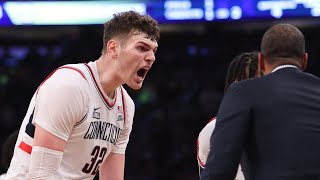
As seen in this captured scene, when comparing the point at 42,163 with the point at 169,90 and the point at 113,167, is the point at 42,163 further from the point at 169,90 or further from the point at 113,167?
the point at 169,90

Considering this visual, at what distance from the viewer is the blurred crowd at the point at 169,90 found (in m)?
8.15

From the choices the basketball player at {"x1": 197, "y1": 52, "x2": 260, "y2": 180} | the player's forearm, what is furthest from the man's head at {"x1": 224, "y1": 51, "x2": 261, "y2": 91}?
the player's forearm

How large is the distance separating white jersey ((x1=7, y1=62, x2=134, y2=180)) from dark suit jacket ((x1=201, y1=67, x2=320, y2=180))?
0.88 metres

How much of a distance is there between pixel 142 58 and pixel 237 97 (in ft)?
3.24

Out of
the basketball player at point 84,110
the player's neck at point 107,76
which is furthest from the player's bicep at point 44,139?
the player's neck at point 107,76

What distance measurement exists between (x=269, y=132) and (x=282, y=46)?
0.34 meters

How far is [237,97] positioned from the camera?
2.60 m

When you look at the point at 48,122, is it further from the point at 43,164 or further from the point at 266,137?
the point at 266,137

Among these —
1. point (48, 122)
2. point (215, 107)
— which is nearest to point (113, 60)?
point (48, 122)

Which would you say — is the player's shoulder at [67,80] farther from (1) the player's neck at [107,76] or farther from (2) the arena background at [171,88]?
(2) the arena background at [171,88]

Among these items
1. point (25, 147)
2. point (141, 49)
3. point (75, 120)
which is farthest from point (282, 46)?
point (25, 147)

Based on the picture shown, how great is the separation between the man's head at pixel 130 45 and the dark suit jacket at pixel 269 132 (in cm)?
95

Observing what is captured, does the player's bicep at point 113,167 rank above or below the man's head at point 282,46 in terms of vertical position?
below

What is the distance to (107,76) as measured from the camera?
3.52m
